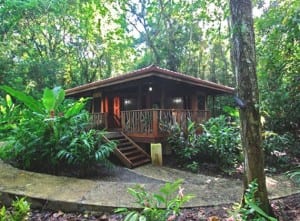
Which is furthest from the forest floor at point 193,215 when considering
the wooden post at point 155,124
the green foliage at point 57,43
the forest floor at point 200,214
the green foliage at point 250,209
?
the green foliage at point 57,43

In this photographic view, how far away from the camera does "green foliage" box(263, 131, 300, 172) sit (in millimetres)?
7781

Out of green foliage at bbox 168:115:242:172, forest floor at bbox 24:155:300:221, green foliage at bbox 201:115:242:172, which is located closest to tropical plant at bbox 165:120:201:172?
green foliage at bbox 168:115:242:172

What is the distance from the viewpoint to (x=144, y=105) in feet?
42.0

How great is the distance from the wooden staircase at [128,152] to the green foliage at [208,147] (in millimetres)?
1074

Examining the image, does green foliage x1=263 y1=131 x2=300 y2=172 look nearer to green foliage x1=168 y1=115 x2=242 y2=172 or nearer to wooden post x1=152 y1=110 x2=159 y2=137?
green foliage x1=168 y1=115 x2=242 y2=172

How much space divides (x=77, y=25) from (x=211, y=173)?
17715 mm

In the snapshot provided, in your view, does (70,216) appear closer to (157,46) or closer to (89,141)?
(89,141)

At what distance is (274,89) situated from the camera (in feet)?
33.7

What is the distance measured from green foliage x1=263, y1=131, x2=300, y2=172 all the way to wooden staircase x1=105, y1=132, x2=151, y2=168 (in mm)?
3745

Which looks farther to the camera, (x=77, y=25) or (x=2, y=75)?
(x=77, y=25)

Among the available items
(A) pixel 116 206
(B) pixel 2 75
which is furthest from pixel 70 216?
(B) pixel 2 75

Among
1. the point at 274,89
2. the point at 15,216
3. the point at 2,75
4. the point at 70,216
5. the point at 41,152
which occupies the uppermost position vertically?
the point at 2,75

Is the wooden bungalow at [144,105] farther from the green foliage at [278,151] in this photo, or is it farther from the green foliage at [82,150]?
the green foliage at [278,151]

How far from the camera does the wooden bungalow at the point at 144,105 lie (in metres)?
8.62
